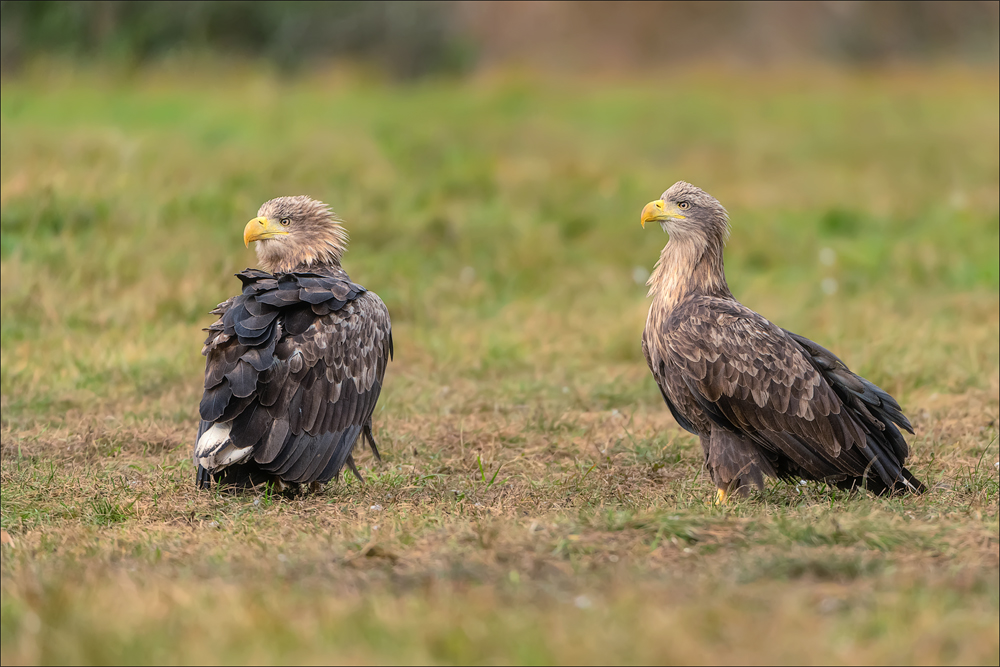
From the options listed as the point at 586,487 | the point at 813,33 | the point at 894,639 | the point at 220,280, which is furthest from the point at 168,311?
the point at 813,33

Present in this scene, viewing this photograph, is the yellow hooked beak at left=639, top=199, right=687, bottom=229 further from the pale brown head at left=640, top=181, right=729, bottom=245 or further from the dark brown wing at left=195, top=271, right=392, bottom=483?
the dark brown wing at left=195, top=271, right=392, bottom=483

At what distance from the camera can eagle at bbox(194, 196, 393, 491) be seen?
6.05m

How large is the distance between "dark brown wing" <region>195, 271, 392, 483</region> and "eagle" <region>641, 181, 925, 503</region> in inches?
64.9

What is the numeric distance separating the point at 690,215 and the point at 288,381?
2.45 metres

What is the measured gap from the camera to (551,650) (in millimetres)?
3580

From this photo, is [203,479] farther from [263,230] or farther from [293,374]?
[263,230]

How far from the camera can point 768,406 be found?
6176mm

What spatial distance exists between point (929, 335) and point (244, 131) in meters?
9.35

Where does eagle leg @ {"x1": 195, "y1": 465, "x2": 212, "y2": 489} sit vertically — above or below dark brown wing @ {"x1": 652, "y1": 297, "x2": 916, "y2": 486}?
below

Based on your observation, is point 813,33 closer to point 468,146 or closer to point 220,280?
point 468,146

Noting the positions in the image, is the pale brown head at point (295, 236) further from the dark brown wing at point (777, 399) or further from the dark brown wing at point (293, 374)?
the dark brown wing at point (777, 399)

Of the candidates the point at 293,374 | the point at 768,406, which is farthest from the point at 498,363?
the point at 768,406

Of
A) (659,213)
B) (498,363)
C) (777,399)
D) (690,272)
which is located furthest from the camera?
(498,363)

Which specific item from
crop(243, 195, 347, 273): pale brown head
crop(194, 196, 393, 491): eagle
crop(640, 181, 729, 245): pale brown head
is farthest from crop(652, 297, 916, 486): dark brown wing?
crop(243, 195, 347, 273): pale brown head
